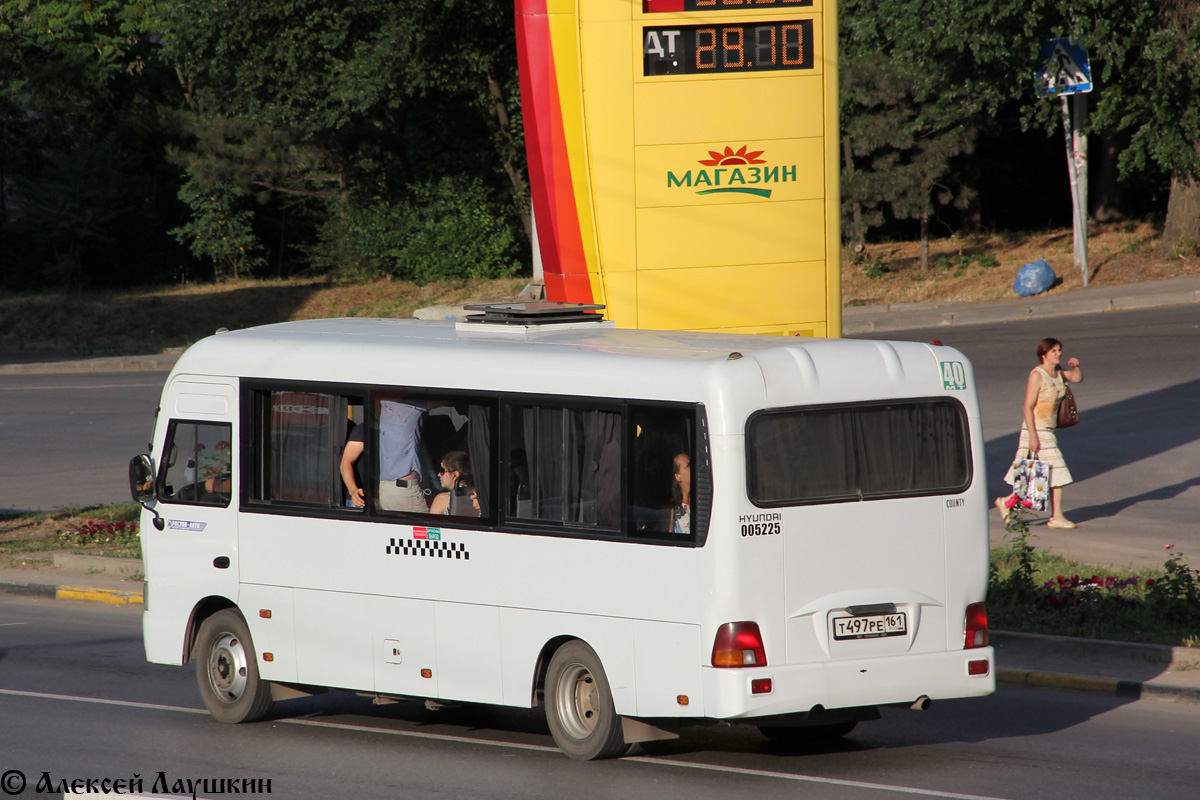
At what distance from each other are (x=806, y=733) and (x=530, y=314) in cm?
314

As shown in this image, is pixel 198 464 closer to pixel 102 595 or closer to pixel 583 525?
pixel 583 525

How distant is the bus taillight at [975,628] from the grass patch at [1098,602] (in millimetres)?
2810

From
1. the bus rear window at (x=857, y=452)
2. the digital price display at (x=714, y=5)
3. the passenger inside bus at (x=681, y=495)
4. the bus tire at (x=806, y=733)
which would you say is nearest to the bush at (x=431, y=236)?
the digital price display at (x=714, y=5)

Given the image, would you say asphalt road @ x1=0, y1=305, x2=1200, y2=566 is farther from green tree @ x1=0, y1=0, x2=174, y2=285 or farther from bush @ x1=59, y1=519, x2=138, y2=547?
green tree @ x1=0, y1=0, x2=174, y2=285

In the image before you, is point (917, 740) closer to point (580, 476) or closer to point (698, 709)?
point (698, 709)

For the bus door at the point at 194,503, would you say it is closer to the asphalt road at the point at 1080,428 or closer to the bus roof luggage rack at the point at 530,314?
the bus roof luggage rack at the point at 530,314

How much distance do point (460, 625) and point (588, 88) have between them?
6.61 meters

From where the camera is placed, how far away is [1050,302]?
30141 mm

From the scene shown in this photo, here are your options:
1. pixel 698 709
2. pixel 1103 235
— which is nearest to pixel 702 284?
pixel 698 709

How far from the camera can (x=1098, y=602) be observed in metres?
11.5

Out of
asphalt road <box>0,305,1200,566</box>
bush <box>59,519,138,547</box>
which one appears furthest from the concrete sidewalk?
bush <box>59,519,138,547</box>

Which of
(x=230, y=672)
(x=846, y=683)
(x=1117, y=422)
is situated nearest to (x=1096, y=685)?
(x=846, y=683)

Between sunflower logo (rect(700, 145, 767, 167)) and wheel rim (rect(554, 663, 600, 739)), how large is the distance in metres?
6.75

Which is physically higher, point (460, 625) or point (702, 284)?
point (702, 284)
